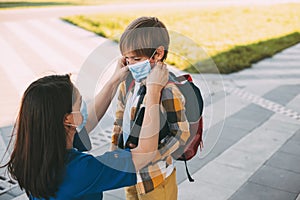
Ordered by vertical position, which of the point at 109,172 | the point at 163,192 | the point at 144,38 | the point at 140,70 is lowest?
the point at 163,192

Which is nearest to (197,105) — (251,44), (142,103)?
(142,103)

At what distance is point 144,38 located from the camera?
1985 mm

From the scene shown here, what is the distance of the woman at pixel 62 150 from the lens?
1.78m

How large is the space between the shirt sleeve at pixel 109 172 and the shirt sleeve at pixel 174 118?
188mm

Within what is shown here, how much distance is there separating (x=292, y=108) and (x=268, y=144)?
1466mm

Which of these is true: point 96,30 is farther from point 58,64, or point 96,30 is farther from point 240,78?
point 240,78

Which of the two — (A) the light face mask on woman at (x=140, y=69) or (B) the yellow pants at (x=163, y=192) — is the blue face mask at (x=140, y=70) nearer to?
(A) the light face mask on woman at (x=140, y=69)

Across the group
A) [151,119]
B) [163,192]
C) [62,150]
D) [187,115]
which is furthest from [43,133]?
[163,192]

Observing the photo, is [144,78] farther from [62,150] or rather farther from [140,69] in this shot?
[62,150]

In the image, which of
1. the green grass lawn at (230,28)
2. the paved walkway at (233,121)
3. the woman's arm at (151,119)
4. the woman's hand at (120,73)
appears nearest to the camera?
the woman's arm at (151,119)

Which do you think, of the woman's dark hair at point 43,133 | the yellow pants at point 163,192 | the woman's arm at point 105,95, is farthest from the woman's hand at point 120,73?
the yellow pants at point 163,192

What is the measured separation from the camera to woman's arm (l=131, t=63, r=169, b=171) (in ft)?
Result: 6.17

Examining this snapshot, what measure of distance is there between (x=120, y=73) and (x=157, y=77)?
371 mm

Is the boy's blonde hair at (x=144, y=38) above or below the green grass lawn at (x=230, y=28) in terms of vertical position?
above
